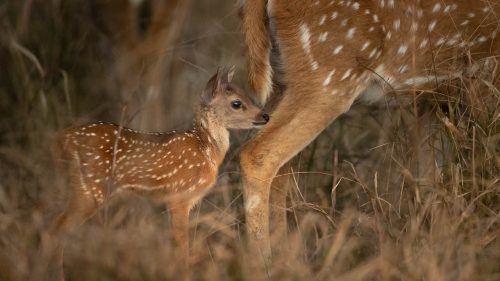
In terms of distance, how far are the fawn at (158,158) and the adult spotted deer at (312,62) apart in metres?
0.15

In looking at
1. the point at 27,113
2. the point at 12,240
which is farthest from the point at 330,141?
the point at 12,240

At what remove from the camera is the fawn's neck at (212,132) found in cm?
505

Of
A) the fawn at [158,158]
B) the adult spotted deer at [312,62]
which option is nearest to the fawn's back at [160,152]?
the fawn at [158,158]

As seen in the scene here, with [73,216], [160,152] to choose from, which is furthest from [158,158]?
[73,216]

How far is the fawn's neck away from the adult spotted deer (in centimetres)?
11

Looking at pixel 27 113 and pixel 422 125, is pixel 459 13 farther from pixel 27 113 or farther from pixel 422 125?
pixel 27 113

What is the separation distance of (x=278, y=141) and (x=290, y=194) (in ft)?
0.84

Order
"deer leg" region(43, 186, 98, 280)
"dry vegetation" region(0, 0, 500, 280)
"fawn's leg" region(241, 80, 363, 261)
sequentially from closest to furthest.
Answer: "dry vegetation" region(0, 0, 500, 280)
"deer leg" region(43, 186, 98, 280)
"fawn's leg" region(241, 80, 363, 261)

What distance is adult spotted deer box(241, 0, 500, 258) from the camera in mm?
5066

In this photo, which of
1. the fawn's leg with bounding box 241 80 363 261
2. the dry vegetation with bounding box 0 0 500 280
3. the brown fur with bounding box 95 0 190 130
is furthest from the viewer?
the brown fur with bounding box 95 0 190 130

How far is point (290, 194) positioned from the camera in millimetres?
5098

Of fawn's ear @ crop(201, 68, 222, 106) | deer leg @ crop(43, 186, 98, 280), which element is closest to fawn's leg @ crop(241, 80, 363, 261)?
fawn's ear @ crop(201, 68, 222, 106)

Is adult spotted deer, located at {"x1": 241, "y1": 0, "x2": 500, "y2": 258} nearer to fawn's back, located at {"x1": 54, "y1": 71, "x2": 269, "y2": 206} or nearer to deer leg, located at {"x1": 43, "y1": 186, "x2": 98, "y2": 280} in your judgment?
fawn's back, located at {"x1": 54, "y1": 71, "x2": 269, "y2": 206}

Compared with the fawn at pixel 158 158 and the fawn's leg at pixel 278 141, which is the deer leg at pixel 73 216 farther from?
the fawn's leg at pixel 278 141
